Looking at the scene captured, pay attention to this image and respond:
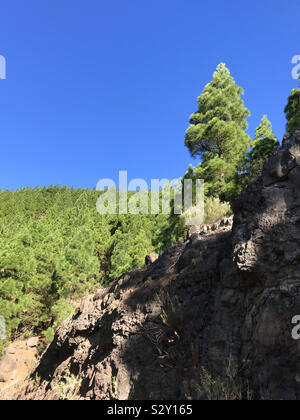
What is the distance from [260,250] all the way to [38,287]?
14689 millimetres

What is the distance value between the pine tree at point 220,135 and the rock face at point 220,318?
464 inches

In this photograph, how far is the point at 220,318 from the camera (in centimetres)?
384


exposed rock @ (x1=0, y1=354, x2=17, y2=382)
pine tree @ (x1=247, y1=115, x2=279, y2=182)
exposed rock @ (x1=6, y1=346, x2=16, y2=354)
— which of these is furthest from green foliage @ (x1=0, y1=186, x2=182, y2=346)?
pine tree @ (x1=247, y1=115, x2=279, y2=182)

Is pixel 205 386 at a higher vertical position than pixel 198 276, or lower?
lower

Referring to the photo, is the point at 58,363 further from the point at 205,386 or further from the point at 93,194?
the point at 93,194

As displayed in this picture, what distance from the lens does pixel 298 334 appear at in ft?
9.67

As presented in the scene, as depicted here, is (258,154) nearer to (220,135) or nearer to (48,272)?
(220,135)

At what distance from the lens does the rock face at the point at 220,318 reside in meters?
3.15

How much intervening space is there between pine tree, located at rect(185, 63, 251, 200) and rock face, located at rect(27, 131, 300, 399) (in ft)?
38.7

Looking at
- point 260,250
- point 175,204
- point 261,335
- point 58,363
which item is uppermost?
point 175,204

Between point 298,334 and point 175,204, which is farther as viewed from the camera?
point 175,204

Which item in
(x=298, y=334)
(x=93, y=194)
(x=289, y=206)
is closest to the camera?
(x=298, y=334)

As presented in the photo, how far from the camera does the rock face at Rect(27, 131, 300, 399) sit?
315cm
